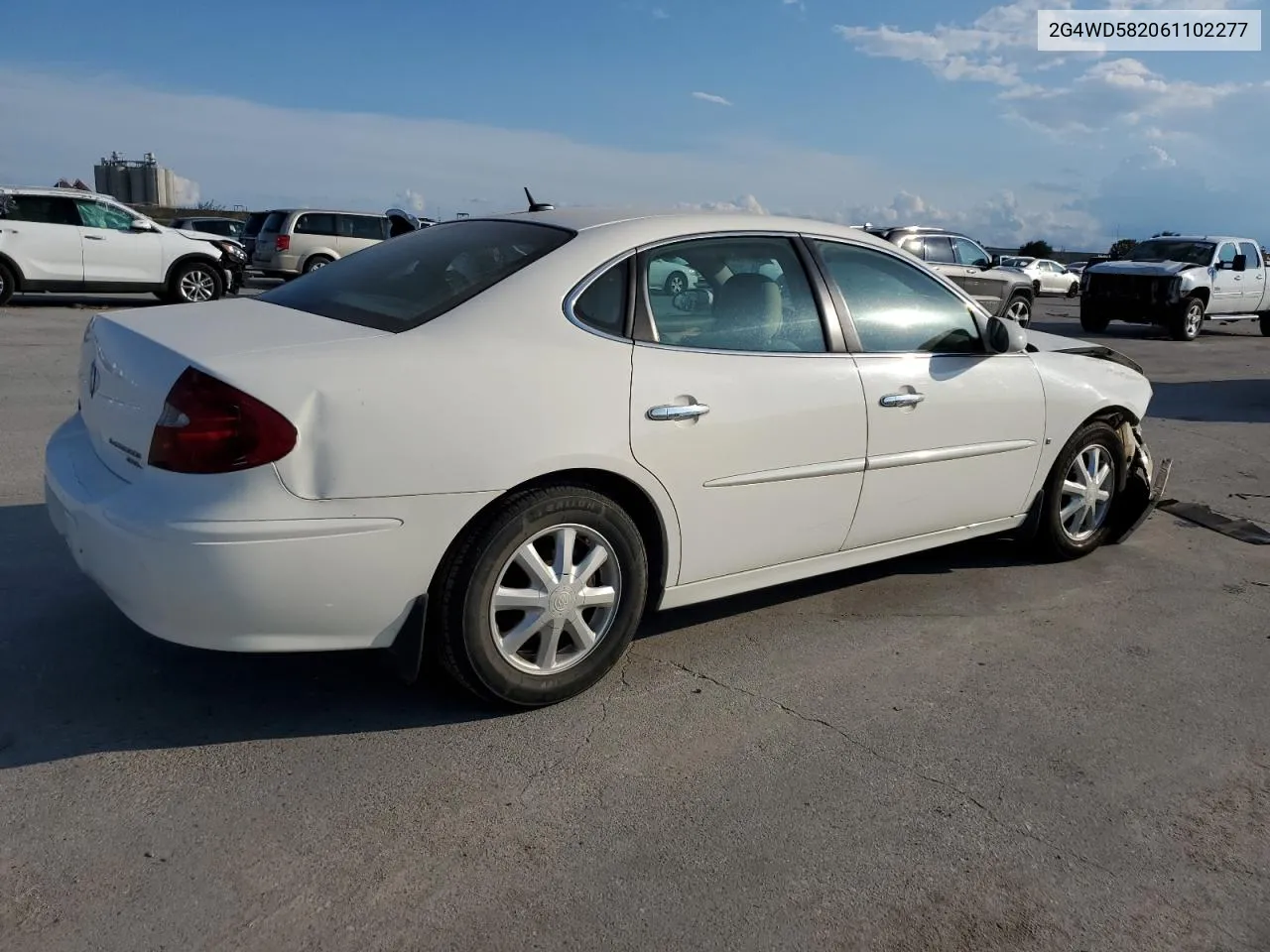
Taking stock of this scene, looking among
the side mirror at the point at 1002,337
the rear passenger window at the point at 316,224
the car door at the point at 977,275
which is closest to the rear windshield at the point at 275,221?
the rear passenger window at the point at 316,224

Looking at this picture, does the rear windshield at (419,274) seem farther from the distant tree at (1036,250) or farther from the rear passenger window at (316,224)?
the distant tree at (1036,250)

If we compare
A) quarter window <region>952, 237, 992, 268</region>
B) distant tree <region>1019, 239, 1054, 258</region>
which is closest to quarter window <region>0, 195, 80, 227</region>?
quarter window <region>952, 237, 992, 268</region>

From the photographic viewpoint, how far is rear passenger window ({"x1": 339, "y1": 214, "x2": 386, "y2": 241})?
22297 mm

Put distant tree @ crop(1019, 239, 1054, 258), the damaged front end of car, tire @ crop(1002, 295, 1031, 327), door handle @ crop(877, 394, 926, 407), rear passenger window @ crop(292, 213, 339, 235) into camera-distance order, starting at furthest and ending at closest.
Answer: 1. distant tree @ crop(1019, 239, 1054, 258)
2. rear passenger window @ crop(292, 213, 339, 235)
3. tire @ crop(1002, 295, 1031, 327)
4. the damaged front end of car
5. door handle @ crop(877, 394, 926, 407)

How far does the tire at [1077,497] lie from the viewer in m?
5.00

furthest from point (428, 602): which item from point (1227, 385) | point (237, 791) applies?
point (1227, 385)

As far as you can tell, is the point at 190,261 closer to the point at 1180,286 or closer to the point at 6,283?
the point at 6,283

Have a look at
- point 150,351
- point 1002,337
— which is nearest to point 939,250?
point 1002,337

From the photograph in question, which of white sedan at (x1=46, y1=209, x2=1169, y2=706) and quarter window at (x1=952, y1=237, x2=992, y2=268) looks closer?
white sedan at (x1=46, y1=209, x2=1169, y2=706)

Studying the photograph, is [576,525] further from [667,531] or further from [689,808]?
[689,808]

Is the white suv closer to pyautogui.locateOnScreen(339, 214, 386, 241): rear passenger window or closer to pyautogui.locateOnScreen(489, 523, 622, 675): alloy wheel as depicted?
pyautogui.locateOnScreen(339, 214, 386, 241): rear passenger window

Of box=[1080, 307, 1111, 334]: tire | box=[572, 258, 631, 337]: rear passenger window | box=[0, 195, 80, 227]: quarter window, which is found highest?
box=[0, 195, 80, 227]: quarter window

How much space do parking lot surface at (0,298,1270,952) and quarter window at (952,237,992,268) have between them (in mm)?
15090

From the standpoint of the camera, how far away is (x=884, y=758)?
3283mm
